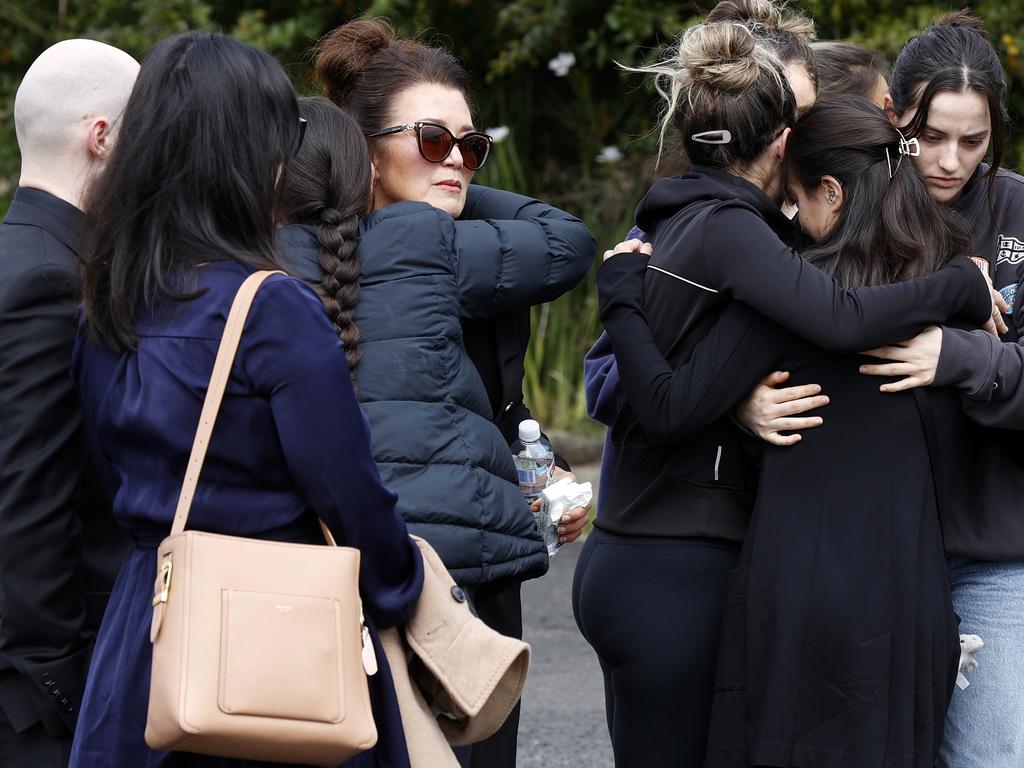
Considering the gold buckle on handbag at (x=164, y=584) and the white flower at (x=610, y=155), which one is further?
the white flower at (x=610, y=155)

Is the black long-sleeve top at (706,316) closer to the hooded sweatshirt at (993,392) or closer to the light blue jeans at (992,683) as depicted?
the hooded sweatshirt at (993,392)

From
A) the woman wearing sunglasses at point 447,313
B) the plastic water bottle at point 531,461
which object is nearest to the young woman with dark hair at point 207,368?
the woman wearing sunglasses at point 447,313

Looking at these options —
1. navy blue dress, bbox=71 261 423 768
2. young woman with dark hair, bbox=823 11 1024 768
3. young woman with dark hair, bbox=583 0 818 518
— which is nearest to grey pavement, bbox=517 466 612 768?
young woman with dark hair, bbox=583 0 818 518

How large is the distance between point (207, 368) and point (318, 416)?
0.59 ft

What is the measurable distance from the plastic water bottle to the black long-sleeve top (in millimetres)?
263

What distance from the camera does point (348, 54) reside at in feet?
9.91

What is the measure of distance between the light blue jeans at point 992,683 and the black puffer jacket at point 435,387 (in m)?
0.87

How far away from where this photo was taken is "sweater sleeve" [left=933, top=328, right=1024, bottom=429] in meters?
2.46

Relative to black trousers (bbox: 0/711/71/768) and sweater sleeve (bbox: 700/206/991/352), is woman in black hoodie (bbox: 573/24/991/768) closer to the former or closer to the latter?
sweater sleeve (bbox: 700/206/991/352)

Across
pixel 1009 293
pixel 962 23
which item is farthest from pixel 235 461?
pixel 962 23

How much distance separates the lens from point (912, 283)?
2.47m

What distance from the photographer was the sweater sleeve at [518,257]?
2.60 metres

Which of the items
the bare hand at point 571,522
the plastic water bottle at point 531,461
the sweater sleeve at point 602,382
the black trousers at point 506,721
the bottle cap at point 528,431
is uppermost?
the sweater sleeve at point 602,382

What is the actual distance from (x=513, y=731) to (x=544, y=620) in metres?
2.89
